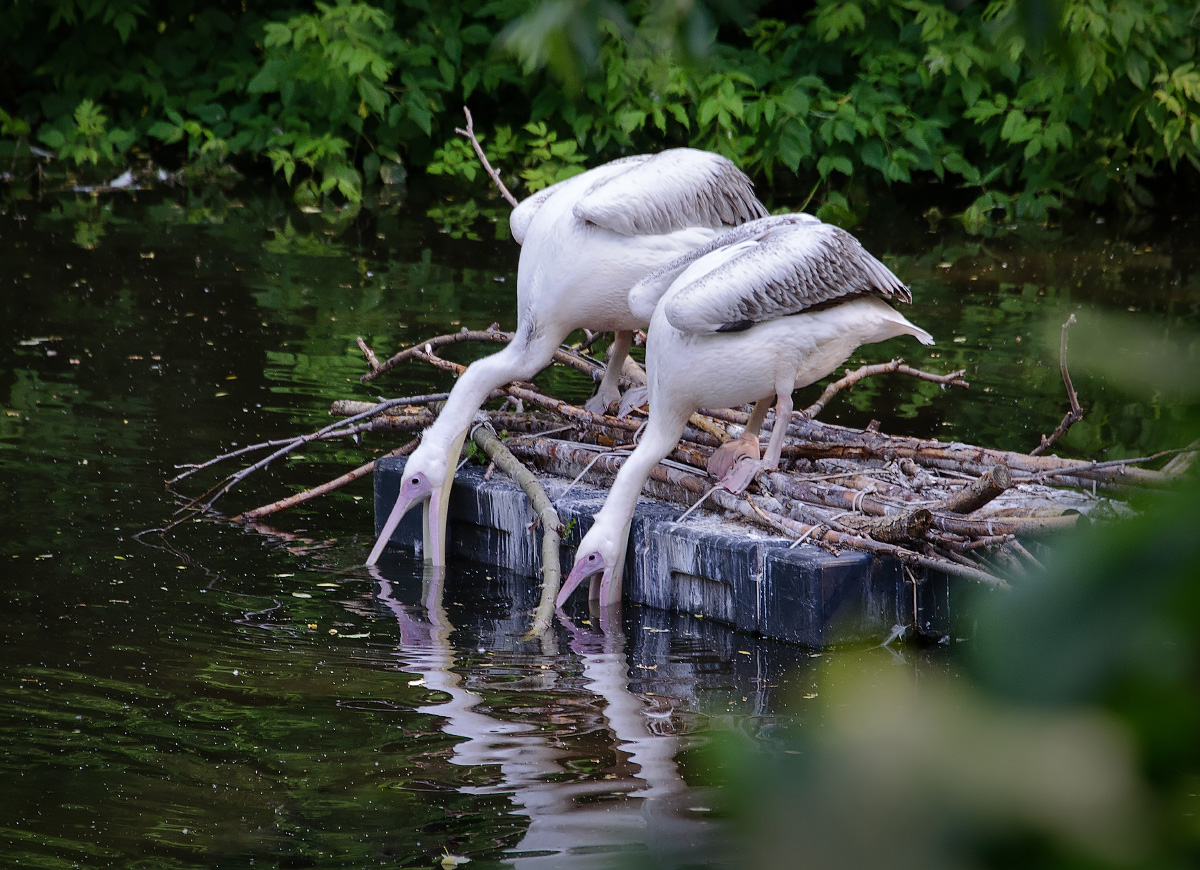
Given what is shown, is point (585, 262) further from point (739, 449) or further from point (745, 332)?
point (739, 449)

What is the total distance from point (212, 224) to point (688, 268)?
27.6 feet

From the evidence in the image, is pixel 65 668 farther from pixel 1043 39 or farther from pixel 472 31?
pixel 472 31

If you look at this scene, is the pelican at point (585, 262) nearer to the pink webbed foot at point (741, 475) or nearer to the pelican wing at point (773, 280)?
the pelican wing at point (773, 280)

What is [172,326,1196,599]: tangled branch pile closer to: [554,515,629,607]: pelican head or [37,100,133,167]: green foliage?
[554,515,629,607]: pelican head

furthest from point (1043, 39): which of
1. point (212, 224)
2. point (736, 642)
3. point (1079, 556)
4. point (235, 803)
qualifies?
point (212, 224)

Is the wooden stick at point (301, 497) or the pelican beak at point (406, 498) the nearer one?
the pelican beak at point (406, 498)

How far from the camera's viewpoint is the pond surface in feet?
10.1

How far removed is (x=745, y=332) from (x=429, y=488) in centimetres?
136

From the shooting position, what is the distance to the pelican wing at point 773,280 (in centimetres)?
464

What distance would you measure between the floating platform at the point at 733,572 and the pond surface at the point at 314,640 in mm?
90

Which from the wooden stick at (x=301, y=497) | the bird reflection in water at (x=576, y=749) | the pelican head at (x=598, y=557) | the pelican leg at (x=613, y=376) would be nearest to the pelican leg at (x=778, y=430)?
the pelican head at (x=598, y=557)

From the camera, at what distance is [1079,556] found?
0.71m

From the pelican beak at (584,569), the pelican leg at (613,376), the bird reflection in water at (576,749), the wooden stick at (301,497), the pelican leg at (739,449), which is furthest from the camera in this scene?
the pelican leg at (613,376)

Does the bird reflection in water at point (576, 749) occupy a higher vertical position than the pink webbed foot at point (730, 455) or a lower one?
lower
